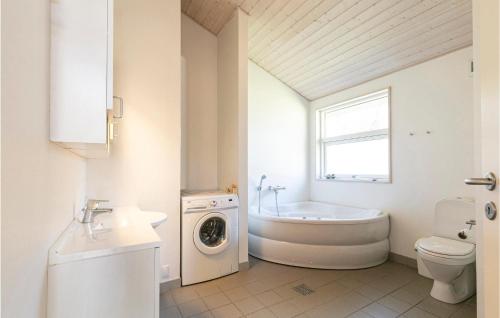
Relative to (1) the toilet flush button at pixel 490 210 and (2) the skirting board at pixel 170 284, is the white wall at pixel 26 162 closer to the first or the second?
(1) the toilet flush button at pixel 490 210

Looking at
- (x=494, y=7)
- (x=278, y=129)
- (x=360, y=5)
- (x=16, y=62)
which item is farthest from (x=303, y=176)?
(x=16, y=62)

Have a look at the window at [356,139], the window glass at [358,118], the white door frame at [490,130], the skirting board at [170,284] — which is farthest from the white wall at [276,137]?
the white door frame at [490,130]

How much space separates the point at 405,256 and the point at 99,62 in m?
3.49

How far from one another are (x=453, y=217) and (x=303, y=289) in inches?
65.5

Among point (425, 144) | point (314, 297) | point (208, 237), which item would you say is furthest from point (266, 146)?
point (314, 297)

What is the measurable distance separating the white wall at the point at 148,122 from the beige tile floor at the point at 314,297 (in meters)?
0.44

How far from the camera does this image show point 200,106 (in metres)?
3.07

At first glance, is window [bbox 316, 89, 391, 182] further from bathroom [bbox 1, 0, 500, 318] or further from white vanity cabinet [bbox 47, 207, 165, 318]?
white vanity cabinet [bbox 47, 207, 165, 318]

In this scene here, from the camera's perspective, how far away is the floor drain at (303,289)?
217cm

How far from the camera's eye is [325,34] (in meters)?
2.66

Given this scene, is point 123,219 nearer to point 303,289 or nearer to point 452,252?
point 303,289

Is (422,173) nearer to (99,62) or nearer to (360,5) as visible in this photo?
(360,5)

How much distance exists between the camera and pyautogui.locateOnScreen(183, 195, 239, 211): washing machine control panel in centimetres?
233

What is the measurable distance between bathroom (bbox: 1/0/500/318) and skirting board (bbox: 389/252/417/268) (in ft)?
0.04
